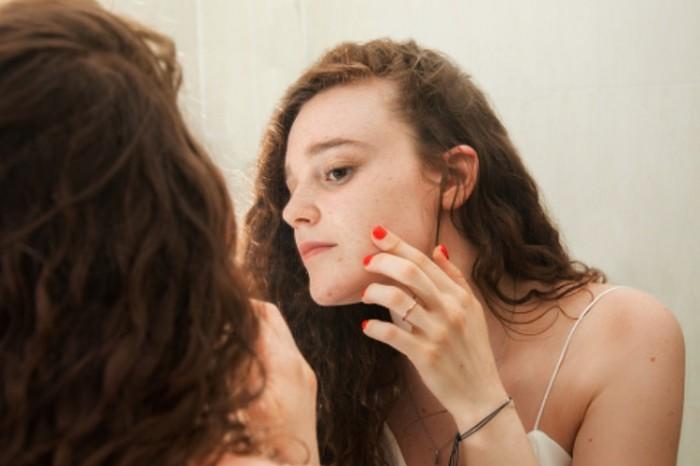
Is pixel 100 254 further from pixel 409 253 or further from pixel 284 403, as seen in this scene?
pixel 409 253

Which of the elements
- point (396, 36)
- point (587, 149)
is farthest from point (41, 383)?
point (396, 36)

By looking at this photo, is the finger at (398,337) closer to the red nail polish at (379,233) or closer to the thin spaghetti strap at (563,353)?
the red nail polish at (379,233)

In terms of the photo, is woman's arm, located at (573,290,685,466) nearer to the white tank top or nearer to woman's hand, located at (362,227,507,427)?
the white tank top

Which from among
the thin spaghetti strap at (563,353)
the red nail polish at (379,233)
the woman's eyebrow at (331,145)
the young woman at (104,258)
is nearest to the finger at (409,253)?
the red nail polish at (379,233)

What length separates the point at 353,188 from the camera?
92 cm

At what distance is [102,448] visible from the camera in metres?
0.45

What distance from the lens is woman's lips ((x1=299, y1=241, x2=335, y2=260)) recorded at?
92 cm

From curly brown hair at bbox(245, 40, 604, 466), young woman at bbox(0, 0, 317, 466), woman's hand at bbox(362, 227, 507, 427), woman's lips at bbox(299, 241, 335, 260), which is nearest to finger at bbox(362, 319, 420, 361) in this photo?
woman's hand at bbox(362, 227, 507, 427)

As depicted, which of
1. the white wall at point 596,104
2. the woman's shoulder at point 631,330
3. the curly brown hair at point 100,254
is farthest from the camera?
the white wall at point 596,104

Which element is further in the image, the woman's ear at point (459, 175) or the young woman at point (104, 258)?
the woman's ear at point (459, 175)

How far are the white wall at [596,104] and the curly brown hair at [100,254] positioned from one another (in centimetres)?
69

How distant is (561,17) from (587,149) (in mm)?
244

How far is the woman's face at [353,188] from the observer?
91 cm

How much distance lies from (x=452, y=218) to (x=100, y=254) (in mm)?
623
